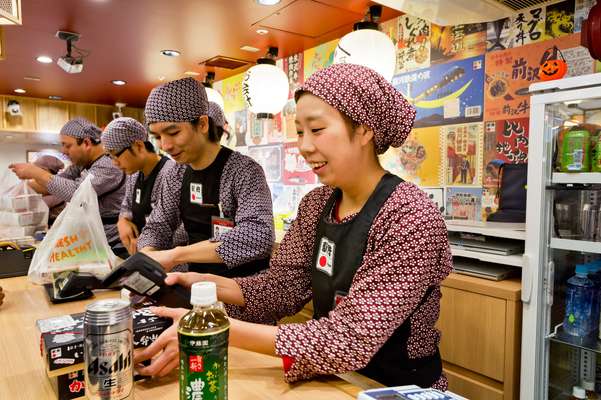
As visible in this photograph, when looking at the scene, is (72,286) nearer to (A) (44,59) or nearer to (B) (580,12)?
(B) (580,12)

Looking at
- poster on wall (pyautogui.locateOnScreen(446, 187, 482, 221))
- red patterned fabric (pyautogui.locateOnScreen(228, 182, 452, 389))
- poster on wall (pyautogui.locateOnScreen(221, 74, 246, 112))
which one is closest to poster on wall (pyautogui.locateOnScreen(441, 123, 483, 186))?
poster on wall (pyautogui.locateOnScreen(446, 187, 482, 221))

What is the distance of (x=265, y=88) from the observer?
3.36 metres

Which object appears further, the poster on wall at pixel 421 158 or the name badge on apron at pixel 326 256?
the poster on wall at pixel 421 158

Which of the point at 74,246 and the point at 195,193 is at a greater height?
the point at 195,193

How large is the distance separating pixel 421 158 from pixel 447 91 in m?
0.48

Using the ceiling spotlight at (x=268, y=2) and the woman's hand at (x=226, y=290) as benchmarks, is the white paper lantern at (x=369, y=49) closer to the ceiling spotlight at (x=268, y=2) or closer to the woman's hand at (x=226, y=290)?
the ceiling spotlight at (x=268, y=2)

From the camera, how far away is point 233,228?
1627mm

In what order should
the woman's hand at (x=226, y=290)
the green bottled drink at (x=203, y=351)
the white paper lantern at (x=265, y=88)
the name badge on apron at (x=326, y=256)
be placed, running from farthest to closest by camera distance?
the white paper lantern at (x=265, y=88), the woman's hand at (x=226, y=290), the name badge on apron at (x=326, y=256), the green bottled drink at (x=203, y=351)

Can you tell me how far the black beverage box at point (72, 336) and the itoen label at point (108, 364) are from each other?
157 millimetres

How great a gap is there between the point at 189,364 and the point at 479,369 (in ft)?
6.13

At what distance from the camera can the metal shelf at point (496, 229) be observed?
199 centimetres

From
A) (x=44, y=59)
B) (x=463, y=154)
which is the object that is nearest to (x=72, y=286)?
(x=463, y=154)

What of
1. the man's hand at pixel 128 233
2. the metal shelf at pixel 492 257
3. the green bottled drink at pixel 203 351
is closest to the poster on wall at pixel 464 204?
the metal shelf at pixel 492 257

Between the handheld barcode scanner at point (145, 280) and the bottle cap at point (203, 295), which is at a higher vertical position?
the bottle cap at point (203, 295)
